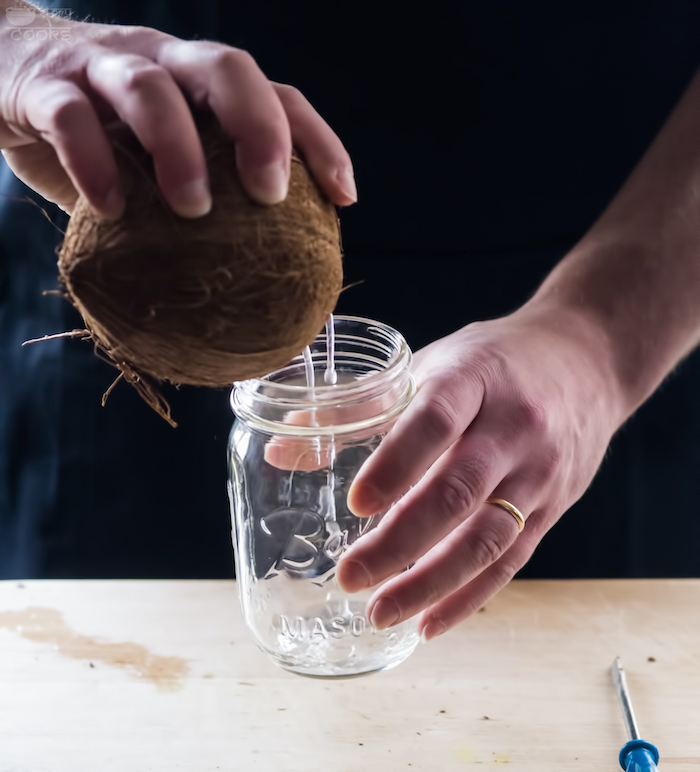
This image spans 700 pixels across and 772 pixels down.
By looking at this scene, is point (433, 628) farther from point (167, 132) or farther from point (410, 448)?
point (167, 132)

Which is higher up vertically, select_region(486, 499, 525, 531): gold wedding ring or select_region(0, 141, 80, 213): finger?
select_region(0, 141, 80, 213): finger

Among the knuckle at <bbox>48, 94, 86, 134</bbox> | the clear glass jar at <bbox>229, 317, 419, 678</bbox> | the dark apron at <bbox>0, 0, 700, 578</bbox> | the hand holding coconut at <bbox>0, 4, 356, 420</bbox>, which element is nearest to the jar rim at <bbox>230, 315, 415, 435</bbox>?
the clear glass jar at <bbox>229, 317, 419, 678</bbox>

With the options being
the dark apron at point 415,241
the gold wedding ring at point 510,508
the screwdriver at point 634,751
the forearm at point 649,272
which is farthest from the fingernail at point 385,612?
the dark apron at point 415,241

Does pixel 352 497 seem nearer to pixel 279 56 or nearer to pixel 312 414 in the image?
pixel 312 414

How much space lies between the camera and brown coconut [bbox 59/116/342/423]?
0.45 metres

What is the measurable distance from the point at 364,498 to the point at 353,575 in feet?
0.18

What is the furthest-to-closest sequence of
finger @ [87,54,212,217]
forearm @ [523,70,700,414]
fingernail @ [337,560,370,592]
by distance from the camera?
A: forearm @ [523,70,700,414] → fingernail @ [337,560,370,592] → finger @ [87,54,212,217]

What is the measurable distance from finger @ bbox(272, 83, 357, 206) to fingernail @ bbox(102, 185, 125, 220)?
12 cm

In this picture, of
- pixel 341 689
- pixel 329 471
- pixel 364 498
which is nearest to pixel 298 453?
pixel 329 471

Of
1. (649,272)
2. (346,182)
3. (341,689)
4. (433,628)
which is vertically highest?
(346,182)

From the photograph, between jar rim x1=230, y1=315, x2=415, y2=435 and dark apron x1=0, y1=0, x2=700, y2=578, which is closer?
jar rim x1=230, y1=315, x2=415, y2=435

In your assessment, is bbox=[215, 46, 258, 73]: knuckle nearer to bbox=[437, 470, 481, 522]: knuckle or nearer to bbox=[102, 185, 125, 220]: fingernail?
bbox=[102, 185, 125, 220]: fingernail

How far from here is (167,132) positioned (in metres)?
0.43

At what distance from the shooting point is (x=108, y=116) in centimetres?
49
